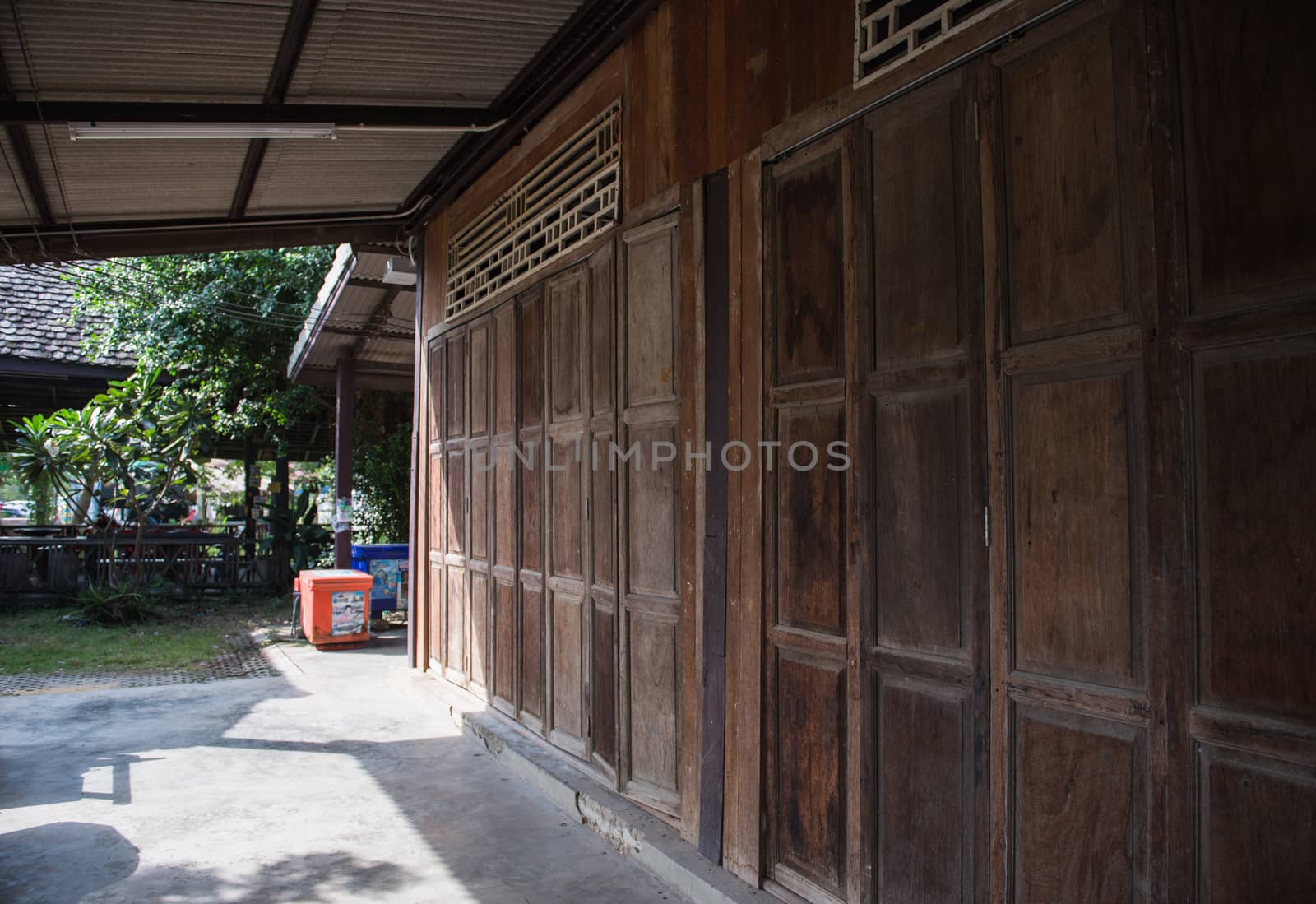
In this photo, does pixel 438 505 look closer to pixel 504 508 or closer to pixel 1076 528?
pixel 504 508

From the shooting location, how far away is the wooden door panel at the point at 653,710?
13.5 feet

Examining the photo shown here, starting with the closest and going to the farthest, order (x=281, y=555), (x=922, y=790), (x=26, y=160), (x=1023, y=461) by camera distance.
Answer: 1. (x=1023, y=461)
2. (x=922, y=790)
3. (x=26, y=160)
4. (x=281, y=555)

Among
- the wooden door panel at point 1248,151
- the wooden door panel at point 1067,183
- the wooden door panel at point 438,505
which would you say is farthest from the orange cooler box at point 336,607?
the wooden door panel at point 1248,151

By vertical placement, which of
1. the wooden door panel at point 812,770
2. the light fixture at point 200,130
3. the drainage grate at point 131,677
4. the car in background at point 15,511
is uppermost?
the light fixture at point 200,130

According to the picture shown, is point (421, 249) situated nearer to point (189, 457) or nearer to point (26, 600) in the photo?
point (189, 457)

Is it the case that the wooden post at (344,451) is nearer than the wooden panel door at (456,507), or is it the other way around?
the wooden panel door at (456,507)

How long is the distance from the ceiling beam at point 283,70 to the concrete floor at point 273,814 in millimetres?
3781

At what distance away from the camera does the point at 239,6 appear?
159 inches

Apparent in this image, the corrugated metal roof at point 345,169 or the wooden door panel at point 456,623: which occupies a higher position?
the corrugated metal roof at point 345,169

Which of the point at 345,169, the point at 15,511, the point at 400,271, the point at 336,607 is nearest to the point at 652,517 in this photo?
the point at 345,169

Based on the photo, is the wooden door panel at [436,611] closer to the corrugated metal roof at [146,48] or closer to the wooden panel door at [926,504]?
the corrugated metal roof at [146,48]

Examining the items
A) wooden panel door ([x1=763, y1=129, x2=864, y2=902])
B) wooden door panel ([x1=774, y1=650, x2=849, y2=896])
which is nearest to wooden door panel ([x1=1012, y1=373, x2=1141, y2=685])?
wooden panel door ([x1=763, y1=129, x2=864, y2=902])

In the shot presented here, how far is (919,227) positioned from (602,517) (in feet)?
7.96

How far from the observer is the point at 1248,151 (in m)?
2.01
